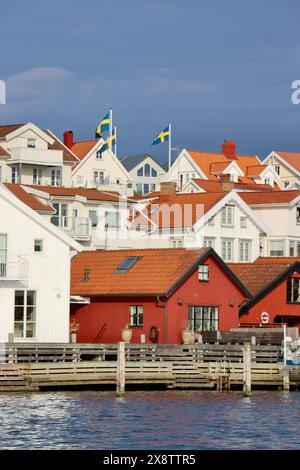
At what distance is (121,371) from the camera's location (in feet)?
206

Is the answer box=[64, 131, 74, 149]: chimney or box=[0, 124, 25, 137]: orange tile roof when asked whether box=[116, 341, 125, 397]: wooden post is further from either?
box=[64, 131, 74, 149]: chimney

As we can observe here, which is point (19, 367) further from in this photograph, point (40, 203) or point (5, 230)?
point (40, 203)

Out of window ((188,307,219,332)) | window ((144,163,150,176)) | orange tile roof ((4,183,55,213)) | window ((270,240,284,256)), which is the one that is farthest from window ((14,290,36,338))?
window ((144,163,150,176))

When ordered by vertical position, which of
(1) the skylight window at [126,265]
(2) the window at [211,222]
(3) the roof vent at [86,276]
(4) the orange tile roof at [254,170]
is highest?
(4) the orange tile roof at [254,170]

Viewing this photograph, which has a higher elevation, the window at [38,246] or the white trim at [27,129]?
the white trim at [27,129]

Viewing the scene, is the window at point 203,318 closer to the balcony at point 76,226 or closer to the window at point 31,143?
the balcony at point 76,226

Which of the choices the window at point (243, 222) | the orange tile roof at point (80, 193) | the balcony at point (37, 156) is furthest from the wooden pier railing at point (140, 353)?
the balcony at point (37, 156)

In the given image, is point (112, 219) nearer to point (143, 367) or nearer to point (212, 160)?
point (143, 367)

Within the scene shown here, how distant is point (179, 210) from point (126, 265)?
66.1 feet

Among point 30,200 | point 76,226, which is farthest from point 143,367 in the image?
point 76,226

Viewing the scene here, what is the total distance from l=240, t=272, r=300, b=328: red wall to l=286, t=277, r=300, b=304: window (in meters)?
0.32

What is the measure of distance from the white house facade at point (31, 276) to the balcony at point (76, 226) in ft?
63.0

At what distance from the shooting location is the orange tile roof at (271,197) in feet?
346
